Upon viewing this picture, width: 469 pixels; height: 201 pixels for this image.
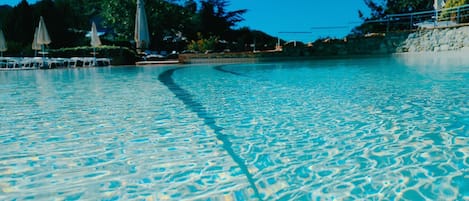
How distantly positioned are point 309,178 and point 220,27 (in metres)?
26.6

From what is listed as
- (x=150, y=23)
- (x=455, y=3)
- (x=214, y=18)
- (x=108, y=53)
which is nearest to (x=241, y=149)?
(x=108, y=53)

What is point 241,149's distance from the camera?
3.22 metres

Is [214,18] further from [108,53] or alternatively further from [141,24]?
[108,53]

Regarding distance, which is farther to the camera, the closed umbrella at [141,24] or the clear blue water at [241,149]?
the closed umbrella at [141,24]

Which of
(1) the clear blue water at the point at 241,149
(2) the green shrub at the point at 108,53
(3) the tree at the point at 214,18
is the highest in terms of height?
(3) the tree at the point at 214,18

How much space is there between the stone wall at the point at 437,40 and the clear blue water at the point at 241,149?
39.5ft

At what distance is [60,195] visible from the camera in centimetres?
231

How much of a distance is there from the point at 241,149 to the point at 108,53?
57.2ft

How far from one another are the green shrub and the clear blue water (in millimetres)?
13550

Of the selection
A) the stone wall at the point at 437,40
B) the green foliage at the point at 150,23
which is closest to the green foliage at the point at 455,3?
the stone wall at the point at 437,40

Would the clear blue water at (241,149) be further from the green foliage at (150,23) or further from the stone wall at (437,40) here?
the green foliage at (150,23)

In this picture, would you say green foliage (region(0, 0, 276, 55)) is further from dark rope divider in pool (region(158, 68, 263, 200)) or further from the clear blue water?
the clear blue water

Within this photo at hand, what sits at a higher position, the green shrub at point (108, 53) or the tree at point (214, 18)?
the tree at point (214, 18)

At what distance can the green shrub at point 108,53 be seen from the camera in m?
19.2
